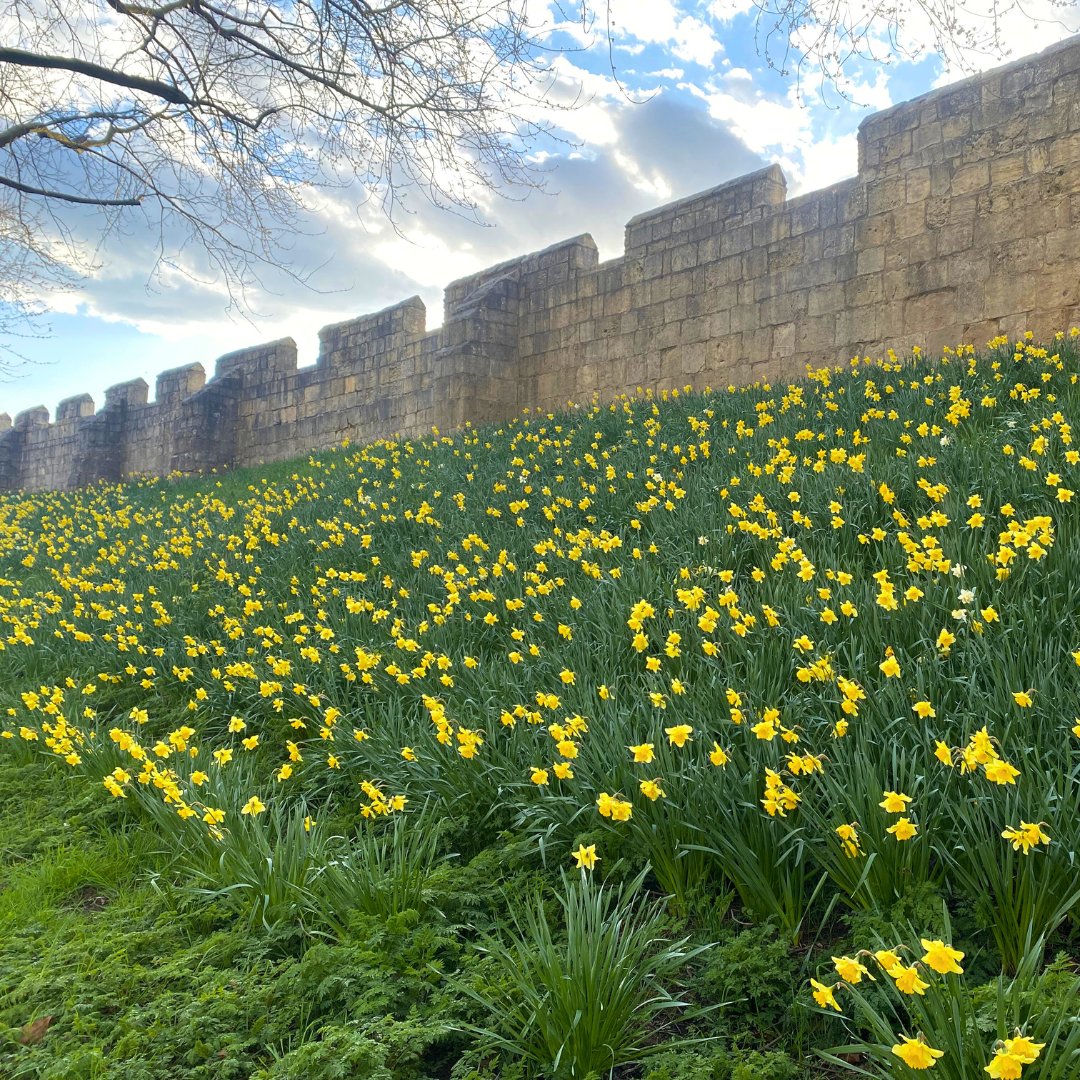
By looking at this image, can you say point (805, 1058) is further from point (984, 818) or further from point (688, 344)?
point (688, 344)

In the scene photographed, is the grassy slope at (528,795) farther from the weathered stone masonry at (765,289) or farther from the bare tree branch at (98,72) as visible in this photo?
the bare tree branch at (98,72)

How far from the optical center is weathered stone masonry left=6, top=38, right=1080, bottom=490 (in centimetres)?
759

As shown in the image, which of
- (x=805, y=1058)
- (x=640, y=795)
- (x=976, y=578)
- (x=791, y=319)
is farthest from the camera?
(x=791, y=319)

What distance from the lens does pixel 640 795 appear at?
2453 mm

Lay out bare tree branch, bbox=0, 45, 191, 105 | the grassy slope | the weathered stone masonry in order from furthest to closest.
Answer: the weathered stone masonry
bare tree branch, bbox=0, 45, 191, 105
the grassy slope

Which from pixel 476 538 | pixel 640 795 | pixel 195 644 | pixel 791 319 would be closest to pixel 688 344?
pixel 791 319

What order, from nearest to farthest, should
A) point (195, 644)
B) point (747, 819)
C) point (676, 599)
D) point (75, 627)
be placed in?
point (747, 819), point (676, 599), point (195, 644), point (75, 627)

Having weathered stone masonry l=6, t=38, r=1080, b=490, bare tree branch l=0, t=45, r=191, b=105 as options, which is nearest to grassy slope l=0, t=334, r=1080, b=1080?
weathered stone masonry l=6, t=38, r=1080, b=490

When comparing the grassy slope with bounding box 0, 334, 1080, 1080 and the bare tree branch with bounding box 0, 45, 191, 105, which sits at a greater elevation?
the bare tree branch with bounding box 0, 45, 191, 105

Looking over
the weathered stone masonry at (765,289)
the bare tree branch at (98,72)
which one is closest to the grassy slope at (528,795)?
the weathered stone masonry at (765,289)

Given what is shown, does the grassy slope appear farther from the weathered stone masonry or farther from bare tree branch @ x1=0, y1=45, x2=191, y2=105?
bare tree branch @ x1=0, y1=45, x2=191, y2=105

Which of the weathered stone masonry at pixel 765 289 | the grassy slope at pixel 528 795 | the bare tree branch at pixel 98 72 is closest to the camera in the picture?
the grassy slope at pixel 528 795

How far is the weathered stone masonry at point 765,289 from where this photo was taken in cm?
759

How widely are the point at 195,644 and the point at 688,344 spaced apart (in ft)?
22.8
